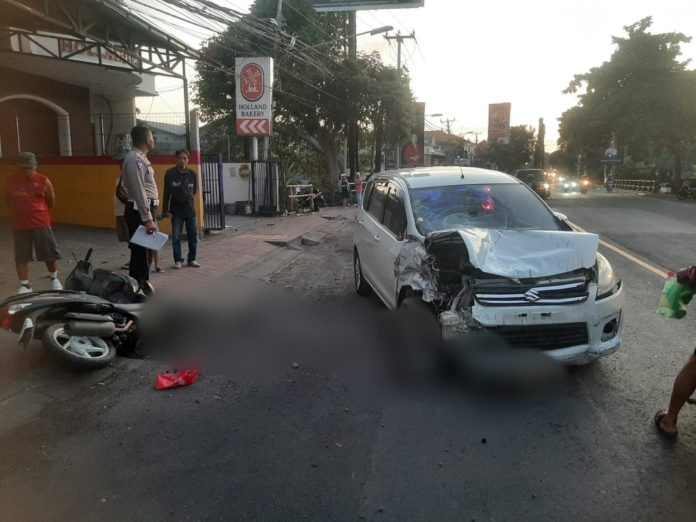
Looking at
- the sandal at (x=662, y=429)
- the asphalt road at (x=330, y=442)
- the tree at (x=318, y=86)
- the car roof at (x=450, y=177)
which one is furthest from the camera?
the tree at (x=318, y=86)

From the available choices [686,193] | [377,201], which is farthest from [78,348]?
[686,193]

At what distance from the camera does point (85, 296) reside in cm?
473

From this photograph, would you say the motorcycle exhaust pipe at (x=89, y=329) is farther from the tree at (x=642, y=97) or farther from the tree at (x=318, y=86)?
the tree at (x=642, y=97)

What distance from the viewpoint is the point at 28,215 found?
623 centimetres

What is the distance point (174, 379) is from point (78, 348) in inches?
33.5

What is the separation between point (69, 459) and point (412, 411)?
7.14 feet

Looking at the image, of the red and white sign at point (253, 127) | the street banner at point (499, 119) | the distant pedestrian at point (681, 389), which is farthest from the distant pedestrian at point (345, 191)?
the street banner at point (499, 119)

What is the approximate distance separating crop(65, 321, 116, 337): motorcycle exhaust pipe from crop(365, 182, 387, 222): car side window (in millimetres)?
3123

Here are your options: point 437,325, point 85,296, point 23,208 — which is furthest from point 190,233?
point 437,325

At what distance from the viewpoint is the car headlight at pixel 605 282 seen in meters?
4.18

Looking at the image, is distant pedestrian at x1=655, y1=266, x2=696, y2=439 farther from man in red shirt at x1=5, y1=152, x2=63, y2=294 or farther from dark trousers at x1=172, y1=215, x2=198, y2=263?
dark trousers at x1=172, y1=215, x2=198, y2=263

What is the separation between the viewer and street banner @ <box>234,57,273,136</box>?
54.5 ft

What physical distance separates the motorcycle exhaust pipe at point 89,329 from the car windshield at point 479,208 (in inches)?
111

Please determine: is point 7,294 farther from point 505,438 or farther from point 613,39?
point 613,39
